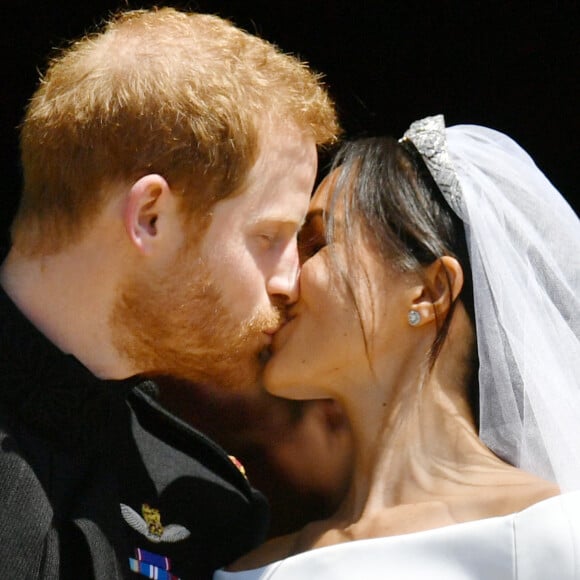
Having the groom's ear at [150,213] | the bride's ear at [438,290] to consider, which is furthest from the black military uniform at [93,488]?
the bride's ear at [438,290]

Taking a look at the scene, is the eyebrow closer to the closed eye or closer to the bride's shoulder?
the closed eye

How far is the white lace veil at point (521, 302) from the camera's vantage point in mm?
2107

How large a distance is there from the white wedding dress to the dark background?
101cm

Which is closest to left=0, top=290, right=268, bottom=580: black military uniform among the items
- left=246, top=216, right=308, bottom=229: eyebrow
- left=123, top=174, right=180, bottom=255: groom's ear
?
left=123, top=174, right=180, bottom=255: groom's ear

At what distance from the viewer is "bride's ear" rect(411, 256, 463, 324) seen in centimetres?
225

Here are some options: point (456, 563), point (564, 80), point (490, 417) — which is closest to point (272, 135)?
point (490, 417)

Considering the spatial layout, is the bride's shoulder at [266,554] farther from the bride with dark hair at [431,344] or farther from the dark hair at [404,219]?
the dark hair at [404,219]

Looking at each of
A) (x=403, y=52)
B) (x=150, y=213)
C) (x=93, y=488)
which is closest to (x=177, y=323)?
(x=150, y=213)

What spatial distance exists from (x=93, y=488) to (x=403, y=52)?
137cm

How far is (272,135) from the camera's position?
216 centimetres

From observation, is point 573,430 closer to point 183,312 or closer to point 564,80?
point 183,312

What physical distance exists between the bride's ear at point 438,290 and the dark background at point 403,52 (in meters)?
0.58

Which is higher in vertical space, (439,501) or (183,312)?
(183,312)

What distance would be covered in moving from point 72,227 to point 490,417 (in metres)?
0.79
